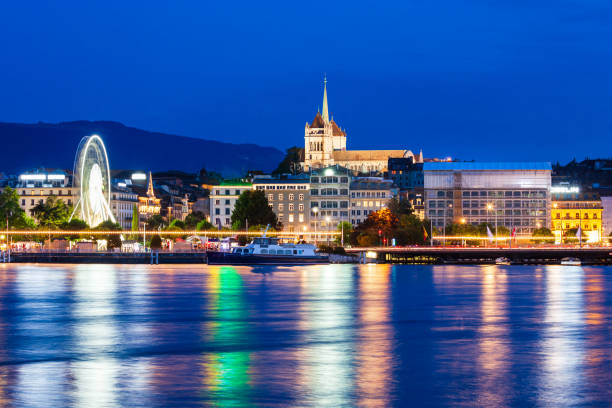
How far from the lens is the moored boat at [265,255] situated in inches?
Result: 4783

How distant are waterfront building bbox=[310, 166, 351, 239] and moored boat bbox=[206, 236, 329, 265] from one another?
181ft

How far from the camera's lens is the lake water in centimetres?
2436

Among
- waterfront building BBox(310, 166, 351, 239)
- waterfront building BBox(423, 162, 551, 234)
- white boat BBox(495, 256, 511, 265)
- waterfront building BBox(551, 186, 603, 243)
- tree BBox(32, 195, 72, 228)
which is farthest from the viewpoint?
waterfront building BBox(551, 186, 603, 243)

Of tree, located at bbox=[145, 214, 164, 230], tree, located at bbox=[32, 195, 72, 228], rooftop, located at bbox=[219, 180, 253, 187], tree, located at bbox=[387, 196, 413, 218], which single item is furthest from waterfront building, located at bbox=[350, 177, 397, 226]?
tree, located at bbox=[32, 195, 72, 228]

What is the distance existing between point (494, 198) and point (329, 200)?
29.3m

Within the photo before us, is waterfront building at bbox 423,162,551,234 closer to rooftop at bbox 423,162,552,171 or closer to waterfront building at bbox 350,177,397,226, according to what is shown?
rooftop at bbox 423,162,552,171

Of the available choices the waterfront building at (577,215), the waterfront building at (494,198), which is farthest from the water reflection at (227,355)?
the waterfront building at (577,215)

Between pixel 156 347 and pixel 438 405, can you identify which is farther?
pixel 156 347

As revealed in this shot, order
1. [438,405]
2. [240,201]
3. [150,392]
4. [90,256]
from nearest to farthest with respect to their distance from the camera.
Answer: [438,405] → [150,392] → [90,256] → [240,201]

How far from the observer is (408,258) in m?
144

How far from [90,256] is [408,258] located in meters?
43.8

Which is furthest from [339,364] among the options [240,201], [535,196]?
[535,196]

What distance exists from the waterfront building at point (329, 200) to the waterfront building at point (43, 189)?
45315 mm

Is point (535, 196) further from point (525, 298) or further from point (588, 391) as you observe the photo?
point (588, 391)
